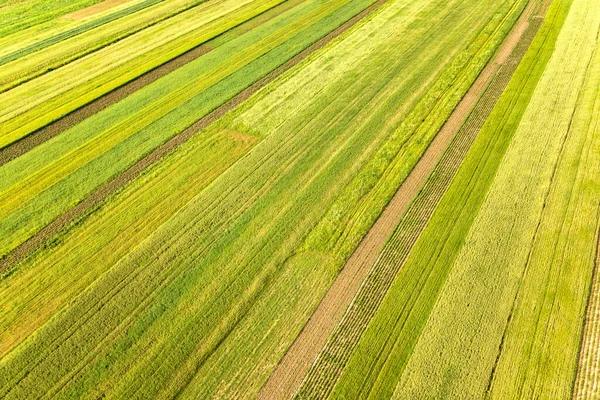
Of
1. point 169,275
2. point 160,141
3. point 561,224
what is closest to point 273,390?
point 169,275

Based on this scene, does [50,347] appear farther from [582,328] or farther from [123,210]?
[582,328]

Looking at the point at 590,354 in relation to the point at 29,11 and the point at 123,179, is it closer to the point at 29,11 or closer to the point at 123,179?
the point at 123,179

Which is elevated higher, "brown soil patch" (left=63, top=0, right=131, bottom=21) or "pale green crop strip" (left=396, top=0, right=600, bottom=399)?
"brown soil patch" (left=63, top=0, right=131, bottom=21)

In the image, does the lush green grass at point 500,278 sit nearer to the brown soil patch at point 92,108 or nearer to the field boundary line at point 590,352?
the field boundary line at point 590,352

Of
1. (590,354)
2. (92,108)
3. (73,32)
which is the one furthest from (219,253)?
(73,32)

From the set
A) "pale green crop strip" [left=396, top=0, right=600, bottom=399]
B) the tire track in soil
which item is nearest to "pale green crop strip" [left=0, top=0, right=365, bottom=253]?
the tire track in soil

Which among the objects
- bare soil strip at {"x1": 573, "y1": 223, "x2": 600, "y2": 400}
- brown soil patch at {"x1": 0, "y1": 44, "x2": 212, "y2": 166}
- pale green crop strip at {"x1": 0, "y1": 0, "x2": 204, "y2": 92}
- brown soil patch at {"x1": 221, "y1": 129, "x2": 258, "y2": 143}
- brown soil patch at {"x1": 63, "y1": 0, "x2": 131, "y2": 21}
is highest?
brown soil patch at {"x1": 63, "y1": 0, "x2": 131, "y2": 21}

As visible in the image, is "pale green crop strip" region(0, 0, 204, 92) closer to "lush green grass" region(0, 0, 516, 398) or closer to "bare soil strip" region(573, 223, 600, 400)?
"lush green grass" region(0, 0, 516, 398)
